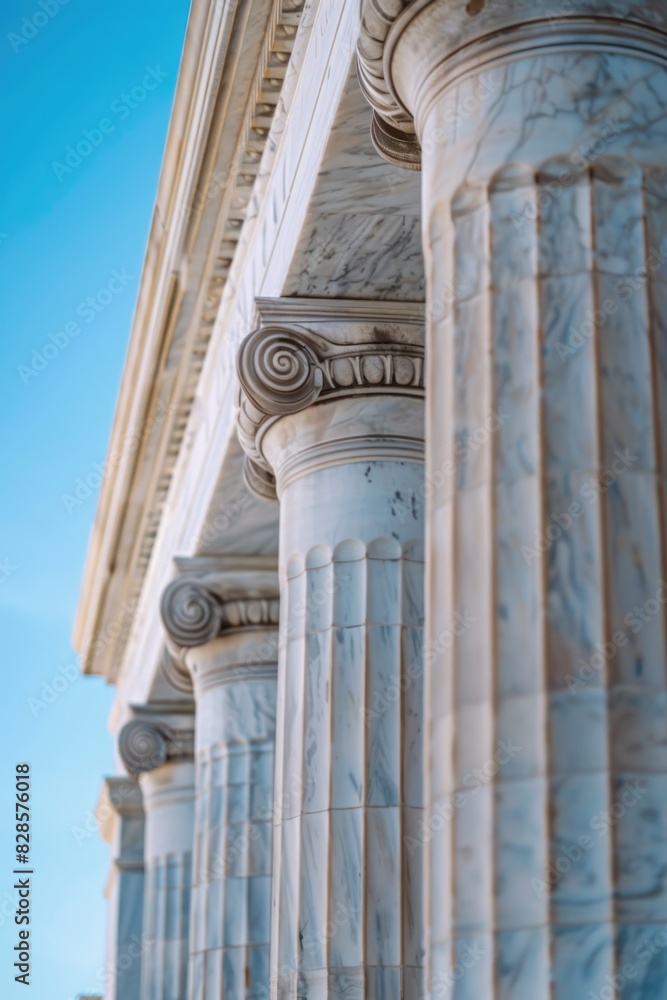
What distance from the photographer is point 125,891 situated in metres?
58.9

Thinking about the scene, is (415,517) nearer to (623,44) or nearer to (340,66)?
(340,66)

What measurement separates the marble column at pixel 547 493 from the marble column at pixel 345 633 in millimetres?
9629

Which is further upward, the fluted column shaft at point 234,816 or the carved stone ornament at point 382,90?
the carved stone ornament at point 382,90

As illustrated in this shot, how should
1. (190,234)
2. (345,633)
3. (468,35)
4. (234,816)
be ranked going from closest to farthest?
(468,35) → (345,633) → (190,234) → (234,816)

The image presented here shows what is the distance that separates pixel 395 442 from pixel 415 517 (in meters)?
1.32

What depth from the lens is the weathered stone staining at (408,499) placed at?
13250 mm

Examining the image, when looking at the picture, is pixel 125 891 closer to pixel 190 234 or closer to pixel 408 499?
pixel 190 234

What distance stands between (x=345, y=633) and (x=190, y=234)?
Result: 12728 mm

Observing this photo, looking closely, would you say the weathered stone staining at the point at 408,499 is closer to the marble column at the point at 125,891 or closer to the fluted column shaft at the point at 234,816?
the fluted column shaft at the point at 234,816

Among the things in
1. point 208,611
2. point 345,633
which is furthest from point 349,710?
point 208,611

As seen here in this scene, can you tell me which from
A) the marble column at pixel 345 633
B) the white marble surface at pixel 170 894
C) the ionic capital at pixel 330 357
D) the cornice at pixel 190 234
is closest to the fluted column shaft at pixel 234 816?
the cornice at pixel 190 234

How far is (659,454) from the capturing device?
1404 centimetres

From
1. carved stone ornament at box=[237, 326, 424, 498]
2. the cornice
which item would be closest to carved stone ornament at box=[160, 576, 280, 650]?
the cornice

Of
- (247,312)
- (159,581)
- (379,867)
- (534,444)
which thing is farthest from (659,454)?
(159,581)
